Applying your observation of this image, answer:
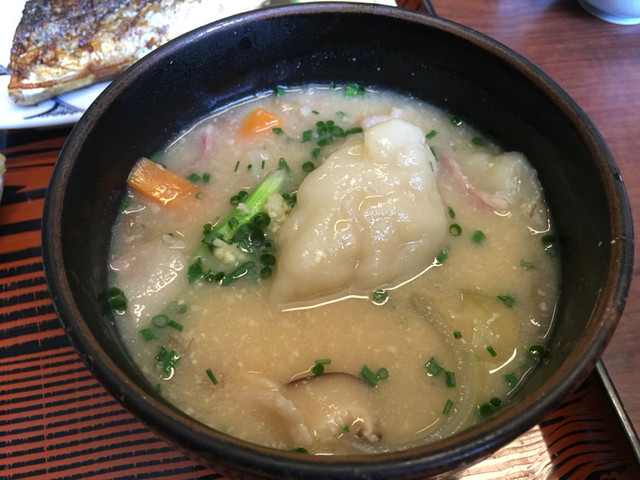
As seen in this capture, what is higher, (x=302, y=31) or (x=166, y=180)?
(x=302, y=31)

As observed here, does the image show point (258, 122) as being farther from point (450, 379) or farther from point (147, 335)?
point (450, 379)

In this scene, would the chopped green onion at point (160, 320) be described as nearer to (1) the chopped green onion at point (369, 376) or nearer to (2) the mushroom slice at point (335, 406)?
(2) the mushroom slice at point (335, 406)

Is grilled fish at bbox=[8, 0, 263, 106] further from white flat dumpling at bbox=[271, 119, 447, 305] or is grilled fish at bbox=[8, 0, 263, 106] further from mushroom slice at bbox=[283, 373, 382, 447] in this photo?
mushroom slice at bbox=[283, 373, 382, 447]

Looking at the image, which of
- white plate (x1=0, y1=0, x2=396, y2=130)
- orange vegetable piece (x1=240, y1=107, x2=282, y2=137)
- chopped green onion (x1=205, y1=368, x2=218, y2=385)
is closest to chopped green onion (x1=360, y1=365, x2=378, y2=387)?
chopped green onion (x1=205, y1=368, x2=218, y2=385)

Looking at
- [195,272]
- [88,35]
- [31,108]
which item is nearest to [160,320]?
[195,272]

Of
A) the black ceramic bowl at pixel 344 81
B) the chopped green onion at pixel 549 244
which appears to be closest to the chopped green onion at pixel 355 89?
the black ceramic bowl at pixel 344 81

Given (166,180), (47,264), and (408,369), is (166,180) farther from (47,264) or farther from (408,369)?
(408,369)

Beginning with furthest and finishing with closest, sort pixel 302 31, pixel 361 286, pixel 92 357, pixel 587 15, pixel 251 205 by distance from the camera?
pixel 587 15 → pixel 302 31 → pixel 251 205 → pixel 361 286 → pixel 92 357

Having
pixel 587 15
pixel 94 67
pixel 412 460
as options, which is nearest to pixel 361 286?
pixel 412 460
